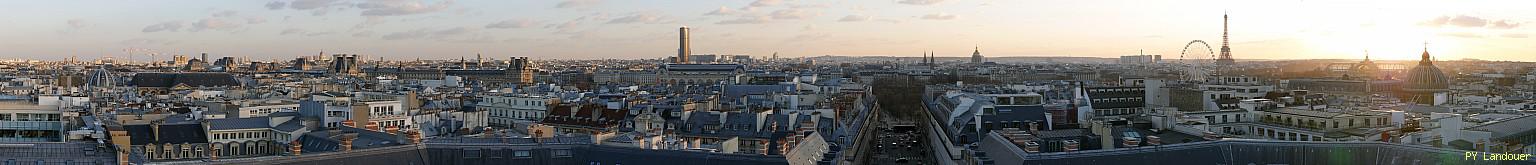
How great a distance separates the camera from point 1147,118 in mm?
46750

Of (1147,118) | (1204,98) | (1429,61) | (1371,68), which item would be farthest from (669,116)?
(1371,68)

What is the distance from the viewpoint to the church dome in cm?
7100

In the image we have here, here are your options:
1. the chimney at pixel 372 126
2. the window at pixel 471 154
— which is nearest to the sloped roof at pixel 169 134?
the chimney at pixel 372 126

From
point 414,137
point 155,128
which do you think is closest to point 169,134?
point 155,128

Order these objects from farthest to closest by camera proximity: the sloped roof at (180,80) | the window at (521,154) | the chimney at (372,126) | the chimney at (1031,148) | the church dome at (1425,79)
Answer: the sloped roof at (180,80), the church dome at (1425,79), the chimney at (372,126), the window at (521,154), the chimney at (1031,148)

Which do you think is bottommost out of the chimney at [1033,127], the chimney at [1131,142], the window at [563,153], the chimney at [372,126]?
the window at [563,153]

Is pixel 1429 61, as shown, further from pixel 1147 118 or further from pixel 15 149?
pixel 15 149

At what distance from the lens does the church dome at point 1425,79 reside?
71000mm

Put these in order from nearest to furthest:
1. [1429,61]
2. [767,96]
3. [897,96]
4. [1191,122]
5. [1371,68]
A: 1. [1191,122]
2. [767,96]
3. [1429,61]
4. [897,96]
5. [1371,68]

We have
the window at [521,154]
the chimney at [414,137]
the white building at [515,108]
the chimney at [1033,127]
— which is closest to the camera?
the window at [521,154]

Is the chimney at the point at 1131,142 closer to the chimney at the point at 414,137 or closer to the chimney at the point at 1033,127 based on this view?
the chimney at the point at 1033,127

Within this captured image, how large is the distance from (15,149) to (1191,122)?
26869 millimetres

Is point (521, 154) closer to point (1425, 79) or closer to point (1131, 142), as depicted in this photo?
point (1131, 142)

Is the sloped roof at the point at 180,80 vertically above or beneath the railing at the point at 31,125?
above
